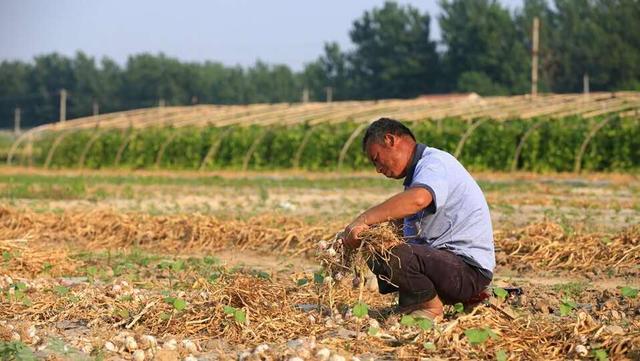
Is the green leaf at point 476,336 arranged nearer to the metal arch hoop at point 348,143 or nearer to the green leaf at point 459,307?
the green leaf at point 459,307

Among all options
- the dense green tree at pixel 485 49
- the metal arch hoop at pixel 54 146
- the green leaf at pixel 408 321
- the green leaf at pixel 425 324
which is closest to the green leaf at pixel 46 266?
the green leaf at pixel 408 321

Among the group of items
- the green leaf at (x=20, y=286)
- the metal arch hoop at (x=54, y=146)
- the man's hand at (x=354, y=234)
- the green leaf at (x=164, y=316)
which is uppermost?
the man's hand at (x=354, y=234)

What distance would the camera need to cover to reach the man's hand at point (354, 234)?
19.5 feet

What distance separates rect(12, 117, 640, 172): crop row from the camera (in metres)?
30.4

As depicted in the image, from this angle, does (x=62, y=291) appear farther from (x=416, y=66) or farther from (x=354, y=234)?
(x=416, y=66)

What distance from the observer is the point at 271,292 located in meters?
6.51

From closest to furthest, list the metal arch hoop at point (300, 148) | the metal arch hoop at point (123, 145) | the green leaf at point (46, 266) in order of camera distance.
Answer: the green leaf at point (46, 266)
the metal arch hoop at point (300, 148)
the metal arch hoop at point (123, 145)

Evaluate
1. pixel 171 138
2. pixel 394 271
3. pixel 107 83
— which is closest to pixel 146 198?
pixel 394 271

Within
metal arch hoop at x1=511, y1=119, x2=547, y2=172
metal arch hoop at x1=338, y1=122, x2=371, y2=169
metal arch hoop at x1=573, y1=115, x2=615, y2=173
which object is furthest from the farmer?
metal arch hoop at x1=338, y1=122, x2=371, y2=169

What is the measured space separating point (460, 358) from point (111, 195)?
50.5 feet

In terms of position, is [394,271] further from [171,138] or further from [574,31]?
[574,31]

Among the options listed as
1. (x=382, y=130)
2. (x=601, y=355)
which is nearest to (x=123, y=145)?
(x=382, y=130)

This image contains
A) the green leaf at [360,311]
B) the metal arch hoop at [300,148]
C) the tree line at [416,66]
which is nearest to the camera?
the green leaf at [360,311]

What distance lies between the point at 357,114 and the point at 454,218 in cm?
3115
